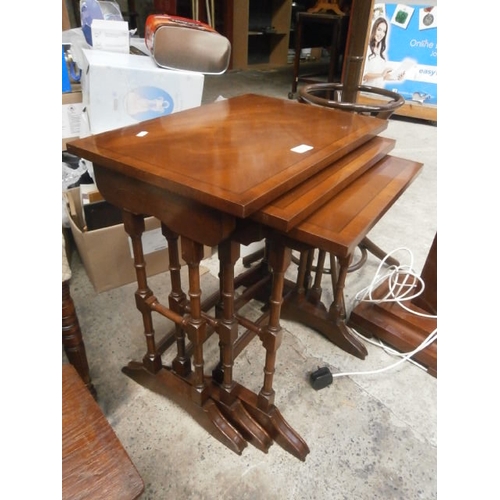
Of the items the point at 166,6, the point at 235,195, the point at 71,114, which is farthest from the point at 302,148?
the point at 166,6

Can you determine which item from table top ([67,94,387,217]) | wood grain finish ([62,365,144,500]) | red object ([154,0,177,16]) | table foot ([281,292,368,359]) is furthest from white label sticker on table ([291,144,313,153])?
red object ([154,0,177,16])

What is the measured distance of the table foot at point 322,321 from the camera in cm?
145

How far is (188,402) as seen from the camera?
119 cm

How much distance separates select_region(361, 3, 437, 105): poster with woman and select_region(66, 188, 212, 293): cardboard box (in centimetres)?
294

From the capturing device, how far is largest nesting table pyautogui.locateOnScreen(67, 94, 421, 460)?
0.75 meters

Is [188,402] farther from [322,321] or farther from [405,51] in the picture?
[405,51]

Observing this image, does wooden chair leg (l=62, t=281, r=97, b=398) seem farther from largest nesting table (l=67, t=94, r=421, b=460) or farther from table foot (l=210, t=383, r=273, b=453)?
table foot (l=210, t=383, r=273, b=453)

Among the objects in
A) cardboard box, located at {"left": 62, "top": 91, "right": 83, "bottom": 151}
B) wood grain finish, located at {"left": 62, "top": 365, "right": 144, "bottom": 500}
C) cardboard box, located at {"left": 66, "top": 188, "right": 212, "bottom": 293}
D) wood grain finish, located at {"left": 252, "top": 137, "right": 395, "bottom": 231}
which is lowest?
cardboard box, located at {"left": 66, "top": 188, "right": 212, "bottom": 293}

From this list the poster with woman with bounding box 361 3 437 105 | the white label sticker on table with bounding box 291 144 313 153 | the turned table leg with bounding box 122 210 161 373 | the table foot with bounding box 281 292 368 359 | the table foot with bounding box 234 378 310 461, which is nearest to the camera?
the white label sticker on table with bounding box 291 144 313 153

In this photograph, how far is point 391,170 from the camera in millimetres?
1041

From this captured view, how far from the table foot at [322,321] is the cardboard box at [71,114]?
1102 millimetres

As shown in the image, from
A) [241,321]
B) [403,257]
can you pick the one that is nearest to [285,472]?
[241,321]

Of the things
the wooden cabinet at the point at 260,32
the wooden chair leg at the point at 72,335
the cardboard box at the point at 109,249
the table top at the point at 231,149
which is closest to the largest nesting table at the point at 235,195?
the table top at the point at 231,149

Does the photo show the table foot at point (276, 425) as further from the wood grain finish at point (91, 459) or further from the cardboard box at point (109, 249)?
the cardboard box at point (109, 249)
